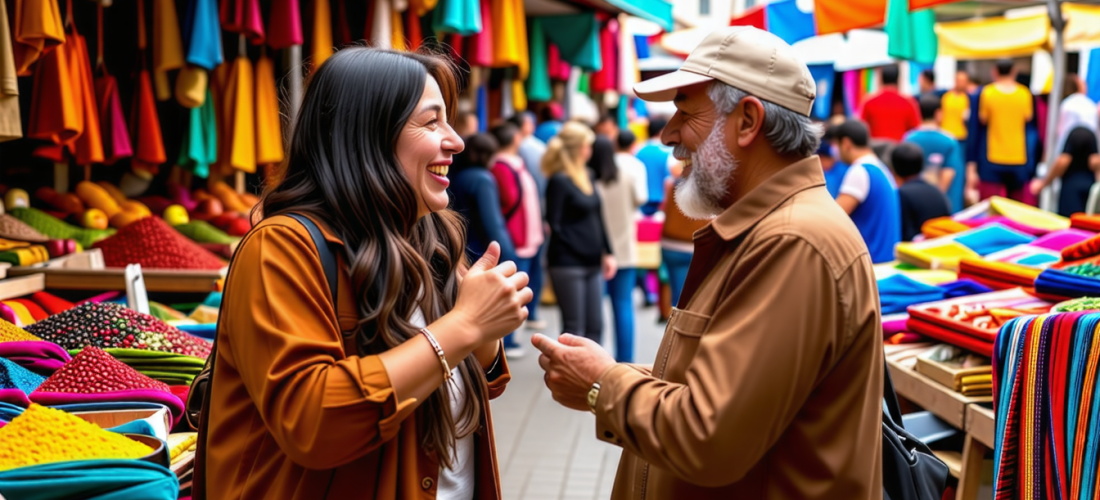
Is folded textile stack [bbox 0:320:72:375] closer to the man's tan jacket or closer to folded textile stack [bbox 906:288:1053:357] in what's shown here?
the man's tan jacket

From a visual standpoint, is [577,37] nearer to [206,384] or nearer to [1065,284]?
[1065,284]

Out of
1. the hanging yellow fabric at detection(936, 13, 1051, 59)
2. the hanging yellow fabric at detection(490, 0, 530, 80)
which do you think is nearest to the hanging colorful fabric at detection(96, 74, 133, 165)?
the hanging yellow fabric at detection(490, 0, 530, 80)

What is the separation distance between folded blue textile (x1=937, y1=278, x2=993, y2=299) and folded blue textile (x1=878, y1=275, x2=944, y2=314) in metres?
0.03

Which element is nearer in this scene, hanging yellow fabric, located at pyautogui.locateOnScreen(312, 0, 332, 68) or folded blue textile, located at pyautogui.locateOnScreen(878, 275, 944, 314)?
folded blue textile, located at pyautogui.locateOnScreen(878, 275, 944, 314)

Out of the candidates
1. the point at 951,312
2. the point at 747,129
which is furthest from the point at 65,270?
the point at 951,312

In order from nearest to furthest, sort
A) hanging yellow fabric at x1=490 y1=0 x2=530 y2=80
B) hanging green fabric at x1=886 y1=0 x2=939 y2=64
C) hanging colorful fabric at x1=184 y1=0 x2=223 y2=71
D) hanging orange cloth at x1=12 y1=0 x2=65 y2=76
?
hanging orange cloth at x1=12 y1=0 x2=65 y2=76 < hanging colorful fabric at x1=184 y1=0 x2=223 y2=71 < hanging yellow fabric at x1=490 y1=0 x2=530 y2=80 < hanging green fabric at x1=886 y1=0 x2=939 y2=64

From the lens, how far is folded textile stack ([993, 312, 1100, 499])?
2.28 metres

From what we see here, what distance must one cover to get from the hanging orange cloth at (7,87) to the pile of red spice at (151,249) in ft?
2.17

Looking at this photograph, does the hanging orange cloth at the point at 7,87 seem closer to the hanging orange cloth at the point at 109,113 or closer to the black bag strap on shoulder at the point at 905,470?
the hanging orange cloth at the point at 109,113

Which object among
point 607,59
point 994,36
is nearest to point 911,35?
point 994,36

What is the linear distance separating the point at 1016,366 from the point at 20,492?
7.29 feet

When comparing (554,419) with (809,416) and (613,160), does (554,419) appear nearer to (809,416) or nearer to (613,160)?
(613,160)

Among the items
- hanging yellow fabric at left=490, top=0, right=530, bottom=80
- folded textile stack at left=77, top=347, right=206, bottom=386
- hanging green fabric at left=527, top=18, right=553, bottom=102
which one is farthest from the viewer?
hanging green fabric at left=527, top=18, right=553, bottom=102

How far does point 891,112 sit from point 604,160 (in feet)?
17.8
